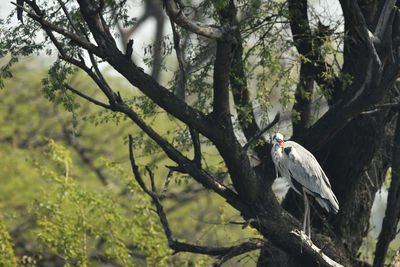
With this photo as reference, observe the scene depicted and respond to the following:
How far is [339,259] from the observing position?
844cm

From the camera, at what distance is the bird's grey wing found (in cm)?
815

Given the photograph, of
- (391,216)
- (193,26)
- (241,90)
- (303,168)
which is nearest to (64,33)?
(193,26)

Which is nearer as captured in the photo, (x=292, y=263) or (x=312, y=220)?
(x=292, y=263)

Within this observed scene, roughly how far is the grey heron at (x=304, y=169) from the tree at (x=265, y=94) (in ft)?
1.23

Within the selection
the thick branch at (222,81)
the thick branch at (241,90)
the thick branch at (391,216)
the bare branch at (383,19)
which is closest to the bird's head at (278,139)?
the thick branch at (241,90)

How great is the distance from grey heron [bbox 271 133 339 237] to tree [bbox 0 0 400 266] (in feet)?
1.23

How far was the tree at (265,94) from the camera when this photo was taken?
7160 mm

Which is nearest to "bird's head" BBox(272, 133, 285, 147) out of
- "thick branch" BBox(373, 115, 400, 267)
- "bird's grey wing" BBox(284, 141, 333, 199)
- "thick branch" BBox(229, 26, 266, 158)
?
"bird's grey wing" BBox(284, 141, 333, 199)

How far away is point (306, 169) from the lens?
818 centimetres

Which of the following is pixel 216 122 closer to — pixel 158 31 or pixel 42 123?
pixel 42 123

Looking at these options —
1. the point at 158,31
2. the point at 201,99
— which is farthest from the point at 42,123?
the point at 201,99

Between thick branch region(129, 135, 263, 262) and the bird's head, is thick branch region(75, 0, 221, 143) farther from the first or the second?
the bird's head

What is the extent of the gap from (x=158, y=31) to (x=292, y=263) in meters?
13.0

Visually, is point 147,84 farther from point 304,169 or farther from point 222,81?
point 304,169
